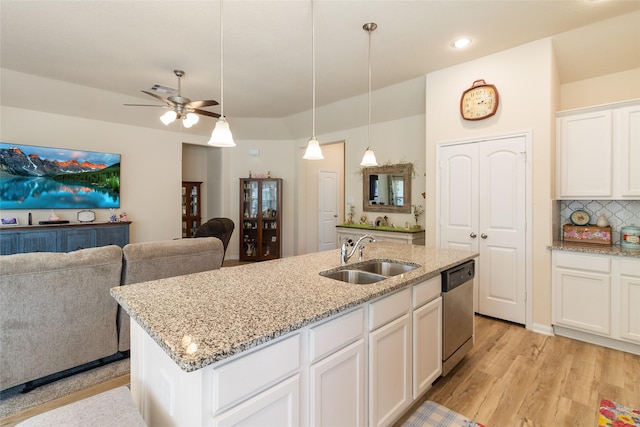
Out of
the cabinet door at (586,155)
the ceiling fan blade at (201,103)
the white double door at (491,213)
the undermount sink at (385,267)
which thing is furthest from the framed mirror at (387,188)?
the ceiling fan blade at (201,103)

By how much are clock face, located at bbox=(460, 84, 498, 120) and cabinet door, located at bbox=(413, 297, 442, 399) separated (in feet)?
7.76

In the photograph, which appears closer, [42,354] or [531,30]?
Answer: [42,354]

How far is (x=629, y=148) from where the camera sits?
2773 millimetres

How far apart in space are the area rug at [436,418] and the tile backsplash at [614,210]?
2.69 metres

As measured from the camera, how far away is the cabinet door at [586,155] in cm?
288

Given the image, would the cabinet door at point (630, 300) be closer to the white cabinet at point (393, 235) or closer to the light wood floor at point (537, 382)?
the light wood floor at point (537, 382)

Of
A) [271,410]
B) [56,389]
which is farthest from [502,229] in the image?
[56,389]

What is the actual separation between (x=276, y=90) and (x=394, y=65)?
182 cm

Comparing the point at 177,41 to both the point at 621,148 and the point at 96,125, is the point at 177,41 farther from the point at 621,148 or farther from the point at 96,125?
the point at 621,148

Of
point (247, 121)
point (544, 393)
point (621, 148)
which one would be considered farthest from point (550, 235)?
point (247, 121)

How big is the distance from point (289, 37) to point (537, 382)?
368 centimetres

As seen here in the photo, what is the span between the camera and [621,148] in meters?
2.81

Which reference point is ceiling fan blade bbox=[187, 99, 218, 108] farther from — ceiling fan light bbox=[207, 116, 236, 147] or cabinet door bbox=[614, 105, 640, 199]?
cabinet door bbox=[614, 105, 640, 199]

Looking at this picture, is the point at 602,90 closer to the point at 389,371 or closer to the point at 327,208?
the point at 389,371
